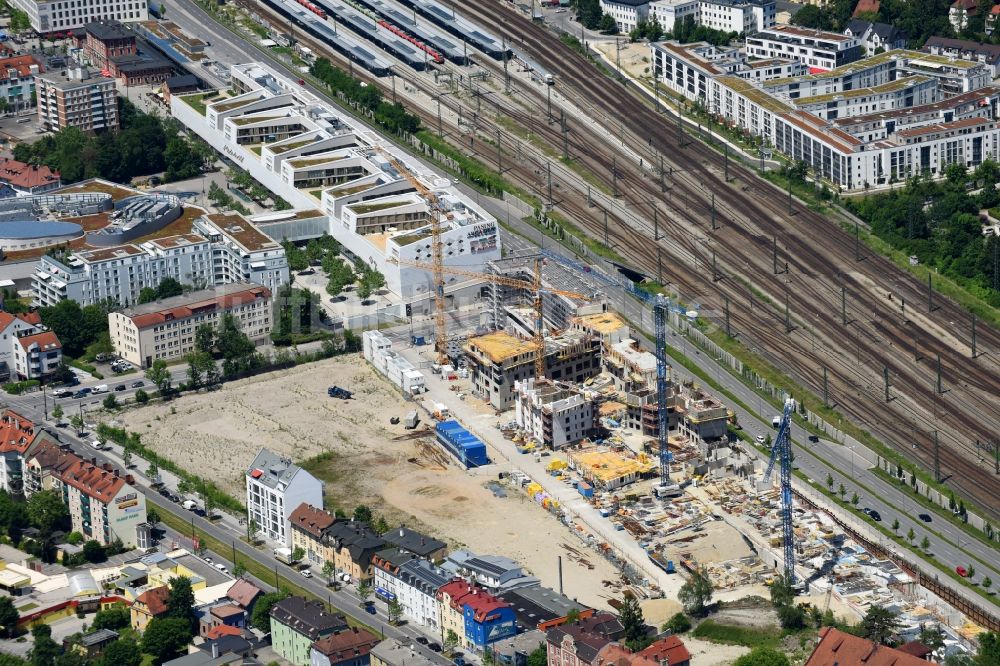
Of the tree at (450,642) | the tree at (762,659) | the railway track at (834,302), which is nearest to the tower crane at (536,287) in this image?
the railway track at (834,302)

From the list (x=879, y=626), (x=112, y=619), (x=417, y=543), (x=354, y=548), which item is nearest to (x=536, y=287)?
(x=417, y=543)

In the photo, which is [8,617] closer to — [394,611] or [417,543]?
[394,611]

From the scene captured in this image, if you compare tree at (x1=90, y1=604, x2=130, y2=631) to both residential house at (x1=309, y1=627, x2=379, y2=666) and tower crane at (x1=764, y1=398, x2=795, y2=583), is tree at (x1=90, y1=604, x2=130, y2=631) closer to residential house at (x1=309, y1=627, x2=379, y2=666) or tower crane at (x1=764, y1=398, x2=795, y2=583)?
residential house at (x1=309, y1=627, x2=379, y2=666)

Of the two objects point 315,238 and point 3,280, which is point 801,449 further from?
point 3,280

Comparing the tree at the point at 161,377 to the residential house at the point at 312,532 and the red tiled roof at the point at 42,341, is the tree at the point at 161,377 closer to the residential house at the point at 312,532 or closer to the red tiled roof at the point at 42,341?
the red tiled roof at the point at 42,341

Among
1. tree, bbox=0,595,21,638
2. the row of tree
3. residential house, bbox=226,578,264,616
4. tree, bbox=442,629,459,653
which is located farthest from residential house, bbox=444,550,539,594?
the row of tree
